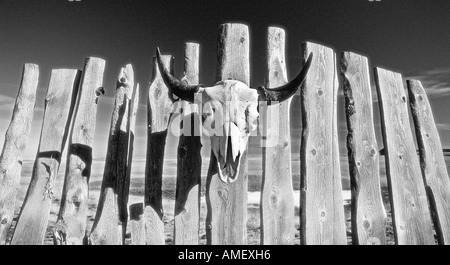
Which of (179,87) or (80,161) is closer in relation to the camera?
(179,87)

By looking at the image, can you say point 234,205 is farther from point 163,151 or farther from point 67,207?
point 67,207

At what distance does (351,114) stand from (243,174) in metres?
1.32

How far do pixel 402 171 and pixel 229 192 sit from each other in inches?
74.2

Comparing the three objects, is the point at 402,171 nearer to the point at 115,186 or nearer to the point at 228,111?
the point at 228,111

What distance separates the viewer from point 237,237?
→ 2.88m

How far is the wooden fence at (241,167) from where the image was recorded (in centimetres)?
294

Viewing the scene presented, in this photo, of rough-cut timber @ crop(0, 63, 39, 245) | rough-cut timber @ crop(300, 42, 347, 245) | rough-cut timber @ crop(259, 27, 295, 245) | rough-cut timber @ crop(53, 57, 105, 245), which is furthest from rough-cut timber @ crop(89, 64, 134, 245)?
rough-cut timber @ crop(300, 42, 347, 245)

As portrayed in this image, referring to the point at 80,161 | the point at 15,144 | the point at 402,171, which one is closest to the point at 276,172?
the point at 402,171

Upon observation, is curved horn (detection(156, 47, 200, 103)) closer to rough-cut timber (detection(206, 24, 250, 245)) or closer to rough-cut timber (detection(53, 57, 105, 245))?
rough-cut timber (detection(206, 24, 250, 245))

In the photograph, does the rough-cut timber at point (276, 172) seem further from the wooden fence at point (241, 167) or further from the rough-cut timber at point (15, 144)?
the rough-cut timber at point (15, 144)

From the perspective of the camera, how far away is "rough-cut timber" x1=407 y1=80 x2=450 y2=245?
321 cm

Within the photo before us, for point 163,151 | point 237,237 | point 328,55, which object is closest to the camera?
point 237,237

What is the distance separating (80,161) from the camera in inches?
122
